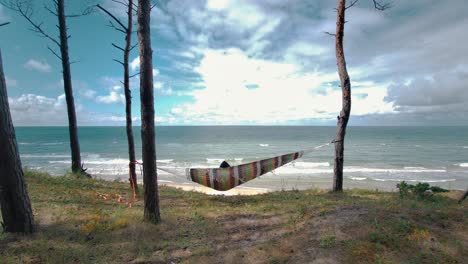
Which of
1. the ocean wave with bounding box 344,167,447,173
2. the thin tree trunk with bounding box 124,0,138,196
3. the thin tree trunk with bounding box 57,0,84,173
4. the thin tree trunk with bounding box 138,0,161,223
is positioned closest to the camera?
the thin tree trunk with bounding box 138,0,161,223

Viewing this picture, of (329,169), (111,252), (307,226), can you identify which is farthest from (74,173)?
(329,169)

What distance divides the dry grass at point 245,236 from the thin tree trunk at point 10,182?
179 millimetres

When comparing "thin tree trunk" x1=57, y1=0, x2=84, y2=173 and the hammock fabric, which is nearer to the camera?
the hammock fabric

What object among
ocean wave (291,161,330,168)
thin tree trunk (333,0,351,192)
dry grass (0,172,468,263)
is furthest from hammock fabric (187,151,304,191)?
ocean wave (291,161,330,168)

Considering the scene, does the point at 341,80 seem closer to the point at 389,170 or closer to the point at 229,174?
the point at 229,174

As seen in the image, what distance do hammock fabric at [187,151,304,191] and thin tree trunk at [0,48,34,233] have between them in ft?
10.7

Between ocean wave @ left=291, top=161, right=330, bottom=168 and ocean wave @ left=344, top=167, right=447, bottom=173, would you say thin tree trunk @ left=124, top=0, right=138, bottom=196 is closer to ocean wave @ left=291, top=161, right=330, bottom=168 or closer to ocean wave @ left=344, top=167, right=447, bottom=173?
ocean wave @ left=291, top=161, right=330, bottom=168

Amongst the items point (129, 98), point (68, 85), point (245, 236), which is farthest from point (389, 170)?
point (68, 85)

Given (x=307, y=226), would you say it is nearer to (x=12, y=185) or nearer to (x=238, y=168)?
(x=238, y=168)

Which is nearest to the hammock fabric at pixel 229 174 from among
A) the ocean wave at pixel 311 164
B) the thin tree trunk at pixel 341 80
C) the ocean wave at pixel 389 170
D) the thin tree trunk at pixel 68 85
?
the thin tree trunk at pixel 341 80

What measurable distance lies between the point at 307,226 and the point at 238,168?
272cm

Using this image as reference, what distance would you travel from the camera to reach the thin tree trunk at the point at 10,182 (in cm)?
346

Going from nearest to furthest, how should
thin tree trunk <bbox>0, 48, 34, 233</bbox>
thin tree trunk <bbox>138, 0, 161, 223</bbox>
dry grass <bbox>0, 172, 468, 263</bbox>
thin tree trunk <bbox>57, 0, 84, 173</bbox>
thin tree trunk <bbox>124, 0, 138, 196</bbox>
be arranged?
dry grass <bbox>0, 172, 468, 263</bbox> < thin tree trunk <bbox>0, 48, 34, 233</bbox> < thin tree trunk <bbox>138, 0, 161, 223</bbox> < thin tree trunk <bbox>124, 0, 138, 196</bbox> < thin tree trunk <bbox>57, 0, 84, 173</bbox>

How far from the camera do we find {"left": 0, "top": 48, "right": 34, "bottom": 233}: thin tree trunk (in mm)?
3463
